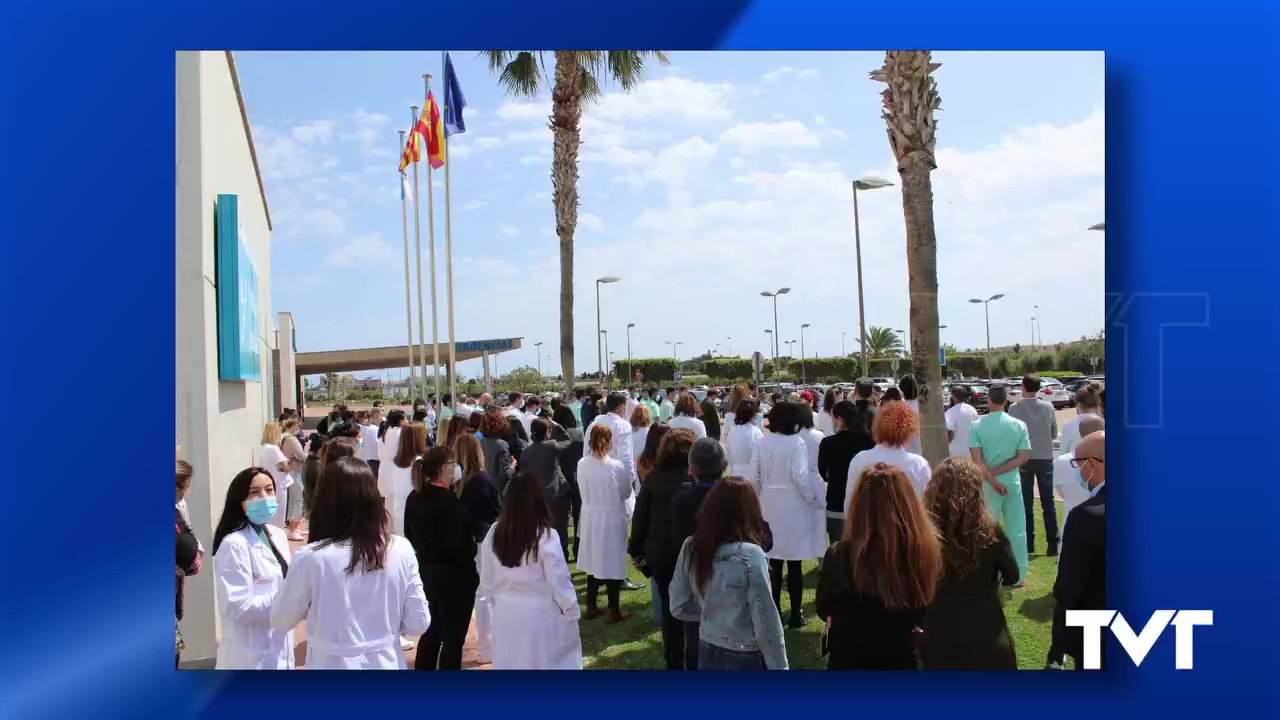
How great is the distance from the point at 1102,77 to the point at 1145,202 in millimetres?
545

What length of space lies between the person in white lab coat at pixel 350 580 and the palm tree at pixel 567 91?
6.73 ft

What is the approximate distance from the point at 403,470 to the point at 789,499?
123 inches

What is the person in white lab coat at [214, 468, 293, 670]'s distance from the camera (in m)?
3.37

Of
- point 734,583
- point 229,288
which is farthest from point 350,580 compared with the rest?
point 229,288

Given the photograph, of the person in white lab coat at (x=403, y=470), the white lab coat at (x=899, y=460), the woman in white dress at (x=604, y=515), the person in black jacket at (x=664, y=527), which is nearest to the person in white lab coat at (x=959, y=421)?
the white lab coat at (x=899, y=460)

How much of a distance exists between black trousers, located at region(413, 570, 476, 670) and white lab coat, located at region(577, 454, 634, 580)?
2.01 meters

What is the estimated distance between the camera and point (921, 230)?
5.26 meters

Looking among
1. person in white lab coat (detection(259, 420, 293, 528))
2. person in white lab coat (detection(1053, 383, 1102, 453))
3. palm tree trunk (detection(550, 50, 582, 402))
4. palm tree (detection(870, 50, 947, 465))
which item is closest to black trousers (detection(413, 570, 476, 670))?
palm tree (detection(870, 50, 947, 465))

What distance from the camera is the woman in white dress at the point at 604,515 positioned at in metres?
6.37

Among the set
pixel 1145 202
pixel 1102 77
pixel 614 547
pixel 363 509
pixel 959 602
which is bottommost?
pixel 614 547

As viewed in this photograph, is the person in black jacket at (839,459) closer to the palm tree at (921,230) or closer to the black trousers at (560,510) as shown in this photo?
the palm tree at (921,230)
